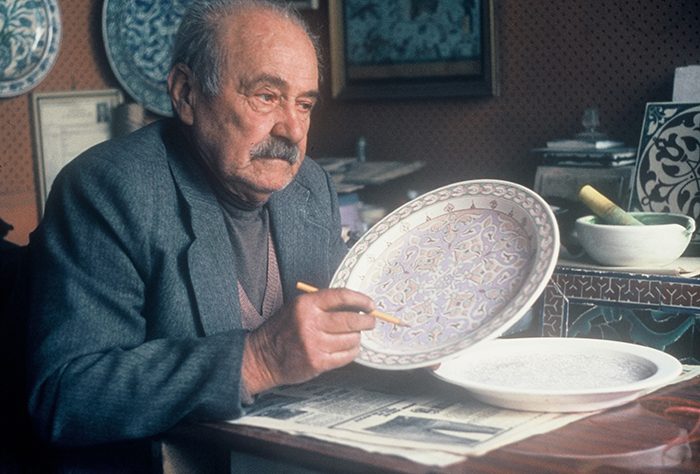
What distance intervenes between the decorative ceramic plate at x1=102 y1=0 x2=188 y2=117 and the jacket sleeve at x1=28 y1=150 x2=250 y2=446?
6.31 ft

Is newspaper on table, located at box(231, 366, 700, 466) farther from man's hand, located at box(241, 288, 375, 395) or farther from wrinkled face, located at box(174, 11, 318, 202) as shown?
wrinkled face, located at box(174, 11, 318, 202)

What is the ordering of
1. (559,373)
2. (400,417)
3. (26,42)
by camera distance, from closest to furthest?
1. (400,417)
2. (559,373)
3. (26,42)

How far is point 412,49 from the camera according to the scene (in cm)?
317

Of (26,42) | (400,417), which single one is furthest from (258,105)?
(26,42)

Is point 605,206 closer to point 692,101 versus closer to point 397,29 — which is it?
point 692,101

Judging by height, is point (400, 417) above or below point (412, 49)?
below

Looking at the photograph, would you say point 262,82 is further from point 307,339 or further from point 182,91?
point 307,339

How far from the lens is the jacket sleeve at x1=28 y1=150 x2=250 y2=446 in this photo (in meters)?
1.32

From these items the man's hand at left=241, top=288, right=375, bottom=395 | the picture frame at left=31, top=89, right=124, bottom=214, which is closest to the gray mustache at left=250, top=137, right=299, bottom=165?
the man's hand at left=241, top=288, right=375, bottom=395

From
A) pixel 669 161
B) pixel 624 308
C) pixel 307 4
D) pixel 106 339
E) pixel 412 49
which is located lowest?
pixel 624 308

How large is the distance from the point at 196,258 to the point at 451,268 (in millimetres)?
411

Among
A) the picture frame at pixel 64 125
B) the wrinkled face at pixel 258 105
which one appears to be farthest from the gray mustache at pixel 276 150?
the picture frame at pixel 64 125

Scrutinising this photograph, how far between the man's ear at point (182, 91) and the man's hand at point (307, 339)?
518 mm

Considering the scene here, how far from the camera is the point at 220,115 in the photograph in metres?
1.65
